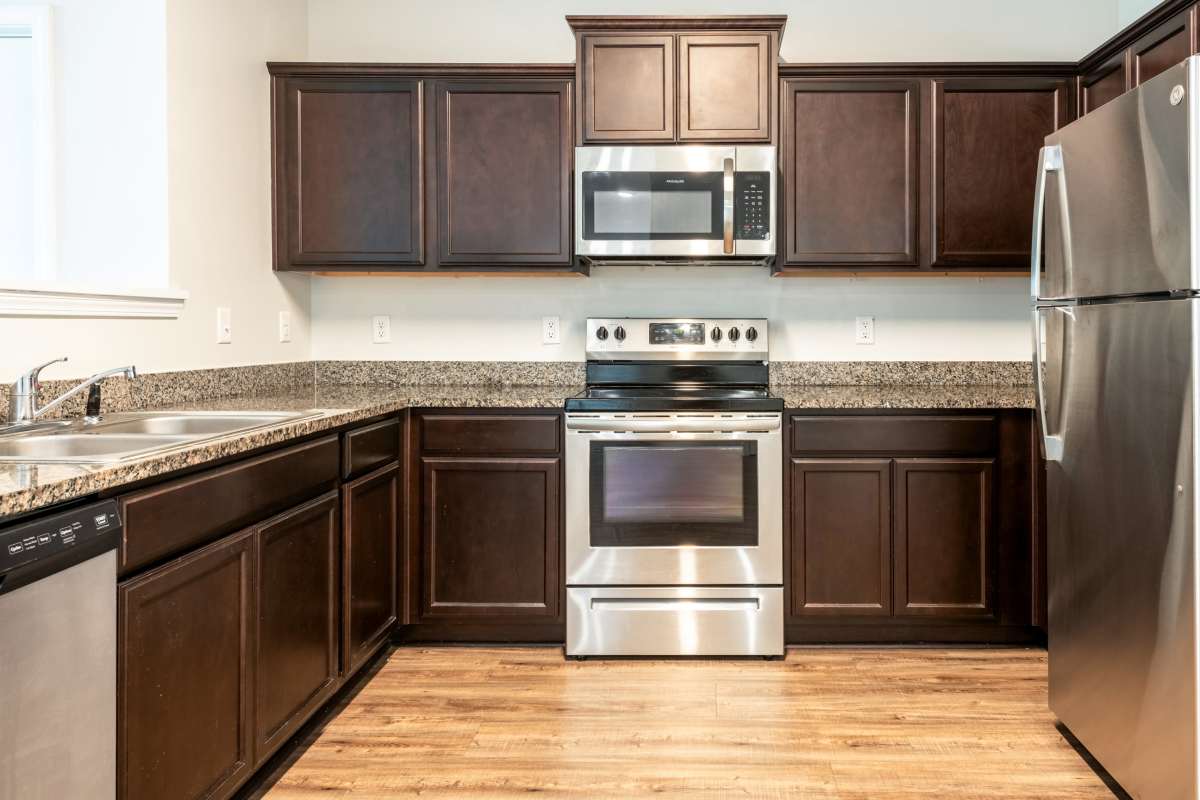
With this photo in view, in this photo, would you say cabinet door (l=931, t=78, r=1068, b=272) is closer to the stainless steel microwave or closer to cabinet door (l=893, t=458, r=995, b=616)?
the stainless steel microwave

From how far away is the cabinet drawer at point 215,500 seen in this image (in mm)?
1455

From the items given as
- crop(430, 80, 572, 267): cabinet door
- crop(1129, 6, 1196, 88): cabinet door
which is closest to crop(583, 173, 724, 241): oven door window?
crop(430, 80, 572, 267): cabinet door

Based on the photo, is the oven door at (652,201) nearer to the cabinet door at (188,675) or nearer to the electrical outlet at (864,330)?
the electrical outlet at (864,330)

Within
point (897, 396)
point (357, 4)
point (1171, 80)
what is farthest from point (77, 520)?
point (357, 4)

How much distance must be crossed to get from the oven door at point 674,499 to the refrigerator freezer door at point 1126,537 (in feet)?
2.88

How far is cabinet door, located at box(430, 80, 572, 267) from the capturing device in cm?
313

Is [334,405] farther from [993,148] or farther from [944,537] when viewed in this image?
[993,148]

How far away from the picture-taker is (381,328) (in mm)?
3562

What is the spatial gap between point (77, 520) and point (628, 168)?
2200 millimetres

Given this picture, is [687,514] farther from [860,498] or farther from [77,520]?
[77,520]

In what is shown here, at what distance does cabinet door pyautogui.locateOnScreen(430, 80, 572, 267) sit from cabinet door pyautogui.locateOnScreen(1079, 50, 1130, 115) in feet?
5.87

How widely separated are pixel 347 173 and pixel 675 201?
1.18 metres

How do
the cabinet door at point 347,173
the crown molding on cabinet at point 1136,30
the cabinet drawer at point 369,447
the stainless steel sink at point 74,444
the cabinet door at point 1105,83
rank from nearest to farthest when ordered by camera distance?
the stainless steel sink at point 74,444
the cabinet drawer at point 369,447
the crown molding on cabinet at point 1136,30
the cabinet door at point 1105,83
the cabinet door at point 347,173

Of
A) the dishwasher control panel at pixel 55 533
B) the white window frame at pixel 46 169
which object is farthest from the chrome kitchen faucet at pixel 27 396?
the dishwasher control panel at pixel 55 533
